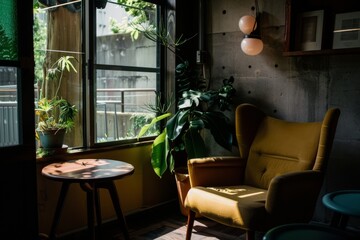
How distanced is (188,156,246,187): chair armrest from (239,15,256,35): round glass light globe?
1049 mm

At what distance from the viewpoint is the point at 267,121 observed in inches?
108

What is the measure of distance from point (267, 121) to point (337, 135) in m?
0.53

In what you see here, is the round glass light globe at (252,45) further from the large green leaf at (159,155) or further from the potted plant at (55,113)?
the potted plant at (55,113)

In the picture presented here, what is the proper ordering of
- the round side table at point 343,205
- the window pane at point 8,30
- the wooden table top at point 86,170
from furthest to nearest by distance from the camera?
the wooden table top at point 86,170 → the window pane at point 8,30 → the round side table at point 343,205

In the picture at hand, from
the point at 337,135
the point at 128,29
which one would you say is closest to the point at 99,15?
the point at 128,29

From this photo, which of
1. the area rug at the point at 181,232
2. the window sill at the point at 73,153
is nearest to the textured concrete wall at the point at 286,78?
the area rug at the point at 181,232

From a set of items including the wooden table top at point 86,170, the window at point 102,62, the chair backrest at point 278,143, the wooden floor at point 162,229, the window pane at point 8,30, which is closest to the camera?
the window pane at point 8,30

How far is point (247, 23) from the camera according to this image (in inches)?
113

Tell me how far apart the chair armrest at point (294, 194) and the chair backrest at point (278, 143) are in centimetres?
14

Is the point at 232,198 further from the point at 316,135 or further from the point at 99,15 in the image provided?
the point at 99,15

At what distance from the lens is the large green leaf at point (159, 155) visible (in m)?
3.00

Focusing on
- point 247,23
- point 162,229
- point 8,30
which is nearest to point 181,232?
point 162,229

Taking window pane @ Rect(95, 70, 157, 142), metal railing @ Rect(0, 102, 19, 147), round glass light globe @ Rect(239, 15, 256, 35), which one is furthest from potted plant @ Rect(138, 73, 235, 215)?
metal railing @ Rect(0, 102, 19, 147)

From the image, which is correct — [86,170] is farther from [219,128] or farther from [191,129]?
[219,128]
